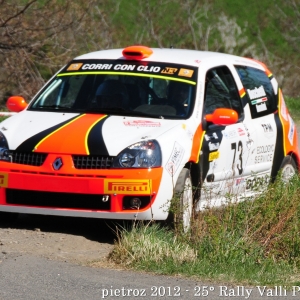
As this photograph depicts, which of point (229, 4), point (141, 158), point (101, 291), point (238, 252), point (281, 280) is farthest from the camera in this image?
point (229, 4)

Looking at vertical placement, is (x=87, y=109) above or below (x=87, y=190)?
above

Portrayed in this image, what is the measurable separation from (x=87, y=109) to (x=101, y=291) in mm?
3047

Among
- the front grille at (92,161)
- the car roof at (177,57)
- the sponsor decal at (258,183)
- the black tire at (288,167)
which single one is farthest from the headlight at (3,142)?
the black tire at (288,167)

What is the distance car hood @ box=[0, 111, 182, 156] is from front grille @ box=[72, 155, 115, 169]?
0.13ft

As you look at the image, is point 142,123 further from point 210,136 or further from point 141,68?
point 141,68

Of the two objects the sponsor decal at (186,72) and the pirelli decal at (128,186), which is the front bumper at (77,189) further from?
the sponsor decal at (186,72)

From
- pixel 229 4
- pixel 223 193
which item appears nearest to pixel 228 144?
pixel 223 193

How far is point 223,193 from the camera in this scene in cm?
873

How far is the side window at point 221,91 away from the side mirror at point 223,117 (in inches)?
9.5

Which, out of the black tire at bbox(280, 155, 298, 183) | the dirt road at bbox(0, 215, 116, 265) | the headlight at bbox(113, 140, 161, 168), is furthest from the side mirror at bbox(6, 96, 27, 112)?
the black tire at bbox(280, 155, 298, 183)

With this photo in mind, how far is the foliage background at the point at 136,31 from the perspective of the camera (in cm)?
1911

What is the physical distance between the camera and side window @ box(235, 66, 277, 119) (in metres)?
9.78

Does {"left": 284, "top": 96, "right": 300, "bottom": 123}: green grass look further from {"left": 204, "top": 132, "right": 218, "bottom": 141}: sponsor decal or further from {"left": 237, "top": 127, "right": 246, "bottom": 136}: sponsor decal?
{"left": 204, "top": 132, "right": 218, "bottom": 141}: sponsor decal

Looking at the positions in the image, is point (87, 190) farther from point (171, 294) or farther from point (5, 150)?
point (171, 294)
